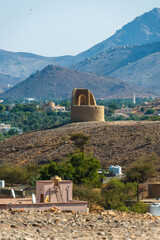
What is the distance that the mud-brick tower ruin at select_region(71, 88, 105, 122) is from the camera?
1927 inches

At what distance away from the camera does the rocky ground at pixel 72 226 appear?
44.3ft

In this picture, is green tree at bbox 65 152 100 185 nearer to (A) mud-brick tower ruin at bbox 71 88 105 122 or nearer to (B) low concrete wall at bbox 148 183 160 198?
(B) low concrete wall at bbox 148 183 160 198

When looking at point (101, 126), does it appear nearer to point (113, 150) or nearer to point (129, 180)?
point (113, 150)

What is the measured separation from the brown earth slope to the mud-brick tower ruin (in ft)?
4.81

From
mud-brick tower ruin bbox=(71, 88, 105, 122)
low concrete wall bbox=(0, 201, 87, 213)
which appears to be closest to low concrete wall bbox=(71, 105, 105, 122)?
mud-brick tower ruin bbox=(71, 88, 105, 122)

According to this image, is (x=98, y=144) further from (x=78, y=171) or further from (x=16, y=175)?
(x=78, y=171)

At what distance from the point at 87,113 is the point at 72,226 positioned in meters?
34.8

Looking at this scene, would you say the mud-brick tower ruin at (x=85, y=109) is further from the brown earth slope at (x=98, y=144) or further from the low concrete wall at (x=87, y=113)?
the brown earth slope at (x=98, y=144)

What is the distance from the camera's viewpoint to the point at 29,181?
3619 centimetres

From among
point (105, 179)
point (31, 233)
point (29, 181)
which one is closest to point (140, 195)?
point (105, 179)

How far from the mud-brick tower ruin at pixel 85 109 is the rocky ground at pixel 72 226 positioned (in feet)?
105

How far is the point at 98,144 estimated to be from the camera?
42188 millimetres

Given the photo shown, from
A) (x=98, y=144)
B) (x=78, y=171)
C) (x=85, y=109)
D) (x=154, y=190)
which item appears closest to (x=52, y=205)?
(x=154, y=190)

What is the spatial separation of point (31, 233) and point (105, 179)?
20.7 m
